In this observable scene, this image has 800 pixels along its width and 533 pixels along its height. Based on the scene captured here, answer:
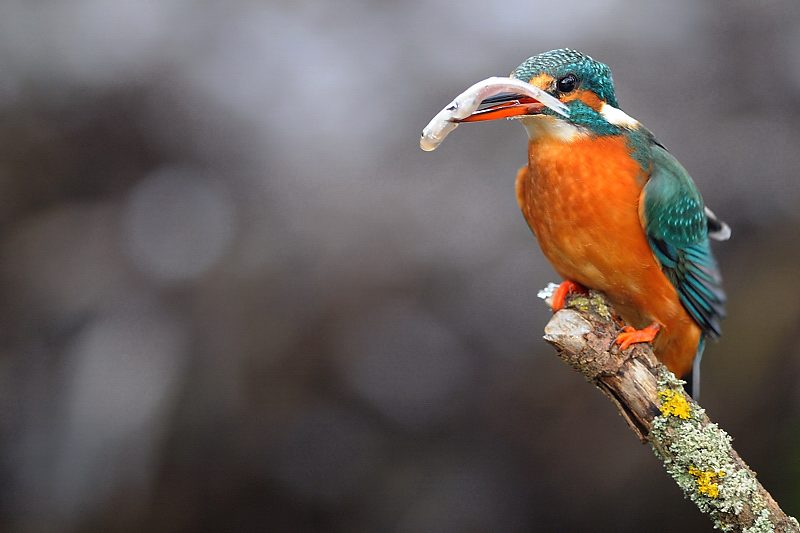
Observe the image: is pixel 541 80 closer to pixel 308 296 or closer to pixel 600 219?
pixel 600 219

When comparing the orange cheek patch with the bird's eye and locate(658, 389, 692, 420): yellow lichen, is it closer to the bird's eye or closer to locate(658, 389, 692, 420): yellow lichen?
the bird's eye

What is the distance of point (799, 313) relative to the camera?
3.79m

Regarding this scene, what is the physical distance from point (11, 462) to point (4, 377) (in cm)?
45

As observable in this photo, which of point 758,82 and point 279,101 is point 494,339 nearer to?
point 279,101

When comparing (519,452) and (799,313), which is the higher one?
(799,313)

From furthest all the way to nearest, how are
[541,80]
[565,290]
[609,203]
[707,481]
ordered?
[565,290]
[609,203]
[541,80]
[707,481]

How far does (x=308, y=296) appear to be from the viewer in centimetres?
384

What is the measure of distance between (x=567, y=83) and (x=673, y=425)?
3.31ft

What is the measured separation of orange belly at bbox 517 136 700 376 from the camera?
2131 millimetres

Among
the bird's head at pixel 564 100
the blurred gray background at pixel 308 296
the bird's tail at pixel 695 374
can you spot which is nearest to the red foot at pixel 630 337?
the bird's tail at pixel 695 374

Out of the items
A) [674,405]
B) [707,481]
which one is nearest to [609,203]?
[674,405]

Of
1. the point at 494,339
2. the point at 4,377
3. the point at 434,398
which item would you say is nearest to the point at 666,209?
the point at 494,339

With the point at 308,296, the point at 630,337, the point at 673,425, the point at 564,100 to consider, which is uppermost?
the point at 564,100

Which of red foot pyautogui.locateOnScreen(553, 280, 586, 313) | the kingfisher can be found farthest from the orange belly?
red foot pyautogui.locateOnScreen(553, 280, 586, 313)
